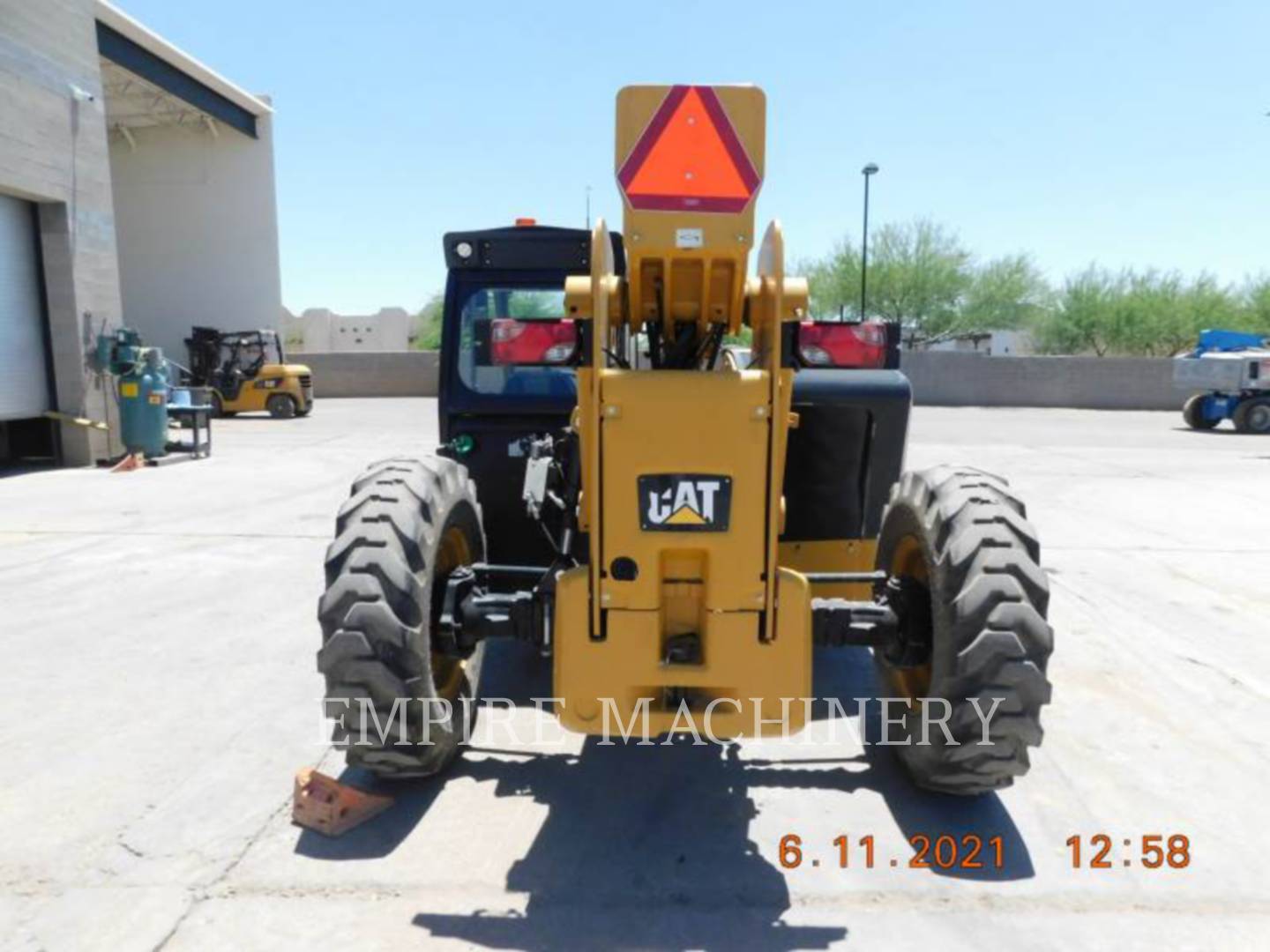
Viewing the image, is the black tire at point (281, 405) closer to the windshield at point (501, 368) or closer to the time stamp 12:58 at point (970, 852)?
the windshield at point (501, 368)

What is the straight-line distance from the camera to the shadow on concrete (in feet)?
9.06

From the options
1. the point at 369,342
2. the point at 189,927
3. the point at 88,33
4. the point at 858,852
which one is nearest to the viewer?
the point at 189,927

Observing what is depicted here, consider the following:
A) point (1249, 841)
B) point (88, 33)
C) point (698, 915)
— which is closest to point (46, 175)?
point (88, 33)

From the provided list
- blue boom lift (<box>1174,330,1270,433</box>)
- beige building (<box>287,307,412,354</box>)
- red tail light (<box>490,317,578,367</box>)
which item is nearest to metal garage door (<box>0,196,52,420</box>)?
red tail light (<box>490,317,578,367</box>)

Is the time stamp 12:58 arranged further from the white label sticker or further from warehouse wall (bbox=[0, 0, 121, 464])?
warehouse wall (bbox=[0, 0, 121, 464])

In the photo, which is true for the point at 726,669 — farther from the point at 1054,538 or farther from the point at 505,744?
the point at 1054,538

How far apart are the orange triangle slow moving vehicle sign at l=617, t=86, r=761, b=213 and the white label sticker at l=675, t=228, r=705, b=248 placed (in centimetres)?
6

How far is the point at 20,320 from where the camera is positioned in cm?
1291

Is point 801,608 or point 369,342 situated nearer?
point 801,608

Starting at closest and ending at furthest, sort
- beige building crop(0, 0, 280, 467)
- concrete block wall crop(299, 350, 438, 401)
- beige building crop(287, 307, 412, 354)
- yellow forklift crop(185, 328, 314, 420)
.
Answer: beige building crop(0, 0, 280, 467) → yellow forklift crop(185, 328, 314, 420) → concrete block wall crop(299, 350, 438, 401) → beige building crop(287, 307, 412, 354)

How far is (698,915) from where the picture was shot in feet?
9.27

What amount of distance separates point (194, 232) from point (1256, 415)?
30.7m

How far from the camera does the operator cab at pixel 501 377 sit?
4773mm

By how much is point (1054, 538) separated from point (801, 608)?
679cm
